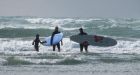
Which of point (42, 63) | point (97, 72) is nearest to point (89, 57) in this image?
point (42, 63)

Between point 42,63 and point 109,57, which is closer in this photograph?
point 42,63

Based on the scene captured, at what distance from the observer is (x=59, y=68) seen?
18.9 metres

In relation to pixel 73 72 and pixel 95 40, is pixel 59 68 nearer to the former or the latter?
pixel 73 72

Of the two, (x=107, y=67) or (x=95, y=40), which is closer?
(x=107, y=67)

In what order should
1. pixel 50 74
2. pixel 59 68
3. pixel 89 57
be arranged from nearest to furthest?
1. pixel 50 74
2. pixel 59 68
3. pixel 89 57

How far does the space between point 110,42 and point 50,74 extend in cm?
1382

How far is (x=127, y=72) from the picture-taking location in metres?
17.8

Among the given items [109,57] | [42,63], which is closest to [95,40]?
[109,57]

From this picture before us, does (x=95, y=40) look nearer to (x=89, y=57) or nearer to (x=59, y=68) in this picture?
(x=89, y=57)

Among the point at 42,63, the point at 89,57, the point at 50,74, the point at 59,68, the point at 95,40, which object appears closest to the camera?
the point at 50,74

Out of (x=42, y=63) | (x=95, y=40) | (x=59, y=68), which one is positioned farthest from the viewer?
(x=95, y=40)

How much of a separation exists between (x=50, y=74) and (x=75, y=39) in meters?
13.1

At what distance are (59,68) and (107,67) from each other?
2.11 meters

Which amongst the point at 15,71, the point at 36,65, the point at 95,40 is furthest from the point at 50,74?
the point at 95,40
